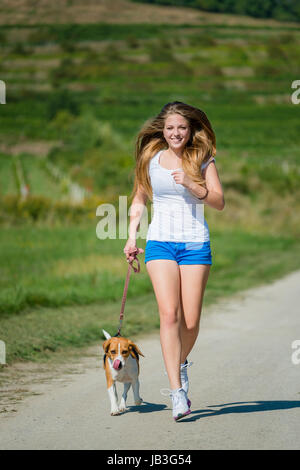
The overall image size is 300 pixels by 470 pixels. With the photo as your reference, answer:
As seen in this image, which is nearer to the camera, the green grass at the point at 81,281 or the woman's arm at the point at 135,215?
the woman's arm at the point at 135,215

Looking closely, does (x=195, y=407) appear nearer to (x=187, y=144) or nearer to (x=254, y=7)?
(x=187, y=144)

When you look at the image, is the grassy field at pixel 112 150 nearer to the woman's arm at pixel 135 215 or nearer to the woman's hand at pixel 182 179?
the woman's arm at pixel 135 215

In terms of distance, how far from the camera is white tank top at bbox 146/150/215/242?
5809 millimetres

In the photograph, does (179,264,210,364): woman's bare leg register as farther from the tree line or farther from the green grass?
the tree line

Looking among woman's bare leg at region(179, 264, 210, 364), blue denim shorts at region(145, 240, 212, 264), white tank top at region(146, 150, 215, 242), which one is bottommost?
woman's bare leg at region(179, 264, 210, 364)

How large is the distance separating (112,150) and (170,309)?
44434 mm

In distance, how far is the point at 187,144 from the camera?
19.7ft

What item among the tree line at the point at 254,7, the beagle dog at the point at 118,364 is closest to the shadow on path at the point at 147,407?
the beagle dog at the point at 118,364

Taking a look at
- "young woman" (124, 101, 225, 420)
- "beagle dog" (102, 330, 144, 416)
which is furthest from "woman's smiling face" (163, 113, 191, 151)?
"beagle dog" (102, 330, 144, 416)

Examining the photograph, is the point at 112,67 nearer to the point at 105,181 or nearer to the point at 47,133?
the point at 47,133

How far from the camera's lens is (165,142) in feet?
20.1

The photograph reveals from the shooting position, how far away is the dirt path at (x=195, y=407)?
17.3 ft

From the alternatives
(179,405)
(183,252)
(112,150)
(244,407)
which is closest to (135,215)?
(183,252)

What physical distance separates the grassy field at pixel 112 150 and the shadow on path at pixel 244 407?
2.59 metres
